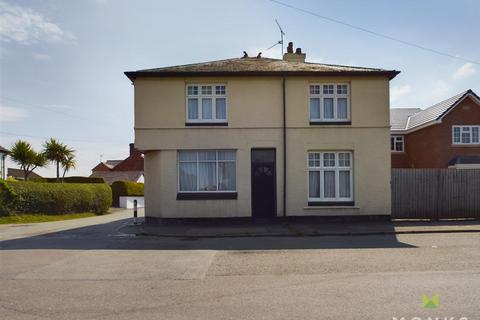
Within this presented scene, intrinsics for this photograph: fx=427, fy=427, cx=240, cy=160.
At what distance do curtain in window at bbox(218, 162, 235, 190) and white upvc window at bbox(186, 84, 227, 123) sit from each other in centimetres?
187

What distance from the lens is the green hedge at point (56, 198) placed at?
2344 centimetres

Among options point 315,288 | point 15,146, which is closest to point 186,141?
point 315,288

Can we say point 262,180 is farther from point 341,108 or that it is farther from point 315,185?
point 341,108

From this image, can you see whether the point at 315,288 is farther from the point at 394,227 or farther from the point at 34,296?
the point at 394,227

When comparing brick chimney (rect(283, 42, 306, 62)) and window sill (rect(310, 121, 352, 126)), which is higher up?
brick chimney (rect(283, 42, 306, 62))

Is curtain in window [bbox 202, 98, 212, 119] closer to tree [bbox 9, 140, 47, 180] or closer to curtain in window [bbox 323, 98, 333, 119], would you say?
curtain in window [bbox 323, 98, 333, 119]

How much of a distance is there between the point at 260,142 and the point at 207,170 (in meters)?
2.47

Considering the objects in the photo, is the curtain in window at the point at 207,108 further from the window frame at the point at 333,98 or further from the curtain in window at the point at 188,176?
the window frame at the point at 333,98

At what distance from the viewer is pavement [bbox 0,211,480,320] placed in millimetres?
6027

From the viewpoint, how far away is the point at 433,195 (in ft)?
59.2

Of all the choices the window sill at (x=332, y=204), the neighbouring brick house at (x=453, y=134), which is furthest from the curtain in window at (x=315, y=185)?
the neighbouring brick house at (x=453, y=134)

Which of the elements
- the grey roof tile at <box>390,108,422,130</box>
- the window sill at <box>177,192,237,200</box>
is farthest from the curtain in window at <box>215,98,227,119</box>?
the grey roof tile at <box>390,108,422,130</box>

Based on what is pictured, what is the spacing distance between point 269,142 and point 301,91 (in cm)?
253

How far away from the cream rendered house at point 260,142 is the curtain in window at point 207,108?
0.04m
